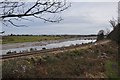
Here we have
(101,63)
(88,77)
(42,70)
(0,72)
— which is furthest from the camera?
(101,63)

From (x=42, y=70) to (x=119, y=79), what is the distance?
329 inches

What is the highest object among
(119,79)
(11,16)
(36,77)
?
(11,16)

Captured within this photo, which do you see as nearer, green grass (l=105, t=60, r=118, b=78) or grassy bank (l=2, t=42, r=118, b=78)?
grassy bank (l=2, t=42, r=118, b=78)

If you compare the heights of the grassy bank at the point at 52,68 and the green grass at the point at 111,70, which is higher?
the grassy bank at the point at 52,68

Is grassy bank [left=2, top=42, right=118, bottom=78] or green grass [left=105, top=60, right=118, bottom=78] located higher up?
grassy bank [left=2, top=42, right=118, bottom=78]

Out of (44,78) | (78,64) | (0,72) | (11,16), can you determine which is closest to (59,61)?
(78,64)

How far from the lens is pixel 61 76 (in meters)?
22.5

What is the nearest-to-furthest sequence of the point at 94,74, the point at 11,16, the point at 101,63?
the point at 11,16
the point at 94,74
the point at 101,63

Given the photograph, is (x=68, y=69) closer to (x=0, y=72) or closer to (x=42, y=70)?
(x=42, y=70)

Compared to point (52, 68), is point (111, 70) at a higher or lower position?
lower

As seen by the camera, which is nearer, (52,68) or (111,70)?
(52,68)

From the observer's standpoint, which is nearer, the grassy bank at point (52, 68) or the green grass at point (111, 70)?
the grassy bank at point (52, 68)

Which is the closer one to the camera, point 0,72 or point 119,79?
point 0,72

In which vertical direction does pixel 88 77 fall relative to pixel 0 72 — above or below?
below
